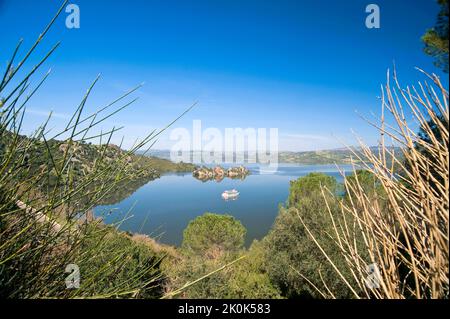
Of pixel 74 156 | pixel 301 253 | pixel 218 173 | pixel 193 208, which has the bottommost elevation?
pixel 193 208

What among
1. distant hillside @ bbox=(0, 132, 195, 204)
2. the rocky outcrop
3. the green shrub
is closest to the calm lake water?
the green shrub

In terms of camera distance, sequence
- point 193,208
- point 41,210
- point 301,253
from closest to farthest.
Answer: point 41,210 → point 301,253 → point 193,208

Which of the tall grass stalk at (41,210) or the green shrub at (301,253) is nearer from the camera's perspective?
the tall grass stalk at (41,210)

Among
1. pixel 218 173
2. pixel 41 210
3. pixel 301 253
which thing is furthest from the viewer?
pixel 218 173

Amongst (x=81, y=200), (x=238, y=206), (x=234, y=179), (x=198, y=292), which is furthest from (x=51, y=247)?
(x=234, y=179)

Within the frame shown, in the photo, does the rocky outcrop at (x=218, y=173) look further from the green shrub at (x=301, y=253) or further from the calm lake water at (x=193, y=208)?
the green shrub at (x=301, y=253)

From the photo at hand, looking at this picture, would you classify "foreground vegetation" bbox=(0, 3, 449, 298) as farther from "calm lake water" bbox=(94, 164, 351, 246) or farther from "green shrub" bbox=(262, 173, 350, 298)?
"calm lake water" bbox=(94, 164, 351, 246)

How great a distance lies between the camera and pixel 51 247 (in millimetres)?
1008

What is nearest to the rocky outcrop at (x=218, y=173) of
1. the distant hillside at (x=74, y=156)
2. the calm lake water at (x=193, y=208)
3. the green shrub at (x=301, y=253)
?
the calm lake water at (x=193, y=208)

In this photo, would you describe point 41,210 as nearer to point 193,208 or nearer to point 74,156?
point 74,156

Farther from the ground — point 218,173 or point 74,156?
point 74,156

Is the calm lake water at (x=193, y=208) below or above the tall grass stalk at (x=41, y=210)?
below

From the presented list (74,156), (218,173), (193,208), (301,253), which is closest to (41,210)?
(74,156)
